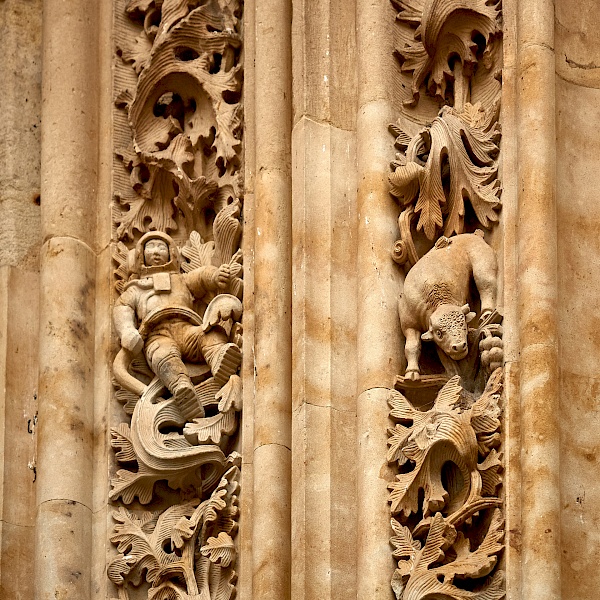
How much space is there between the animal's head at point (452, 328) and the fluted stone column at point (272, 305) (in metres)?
0.56

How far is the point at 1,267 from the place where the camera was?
31.3ft

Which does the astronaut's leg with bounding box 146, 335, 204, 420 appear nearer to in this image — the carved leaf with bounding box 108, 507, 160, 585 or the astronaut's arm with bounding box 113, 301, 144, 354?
the astronaut's arm with bounding box 113, 301, 144, 354

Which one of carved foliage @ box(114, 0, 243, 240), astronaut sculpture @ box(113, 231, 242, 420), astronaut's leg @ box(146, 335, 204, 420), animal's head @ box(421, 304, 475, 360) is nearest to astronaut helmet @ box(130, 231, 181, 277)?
astronaut sculpture @ box(113, 231, 242, 420)

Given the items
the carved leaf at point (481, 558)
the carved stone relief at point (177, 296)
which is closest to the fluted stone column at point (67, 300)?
the carved stone relief at point (177, 296)

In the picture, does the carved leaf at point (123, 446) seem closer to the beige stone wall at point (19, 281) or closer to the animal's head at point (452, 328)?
the beige stone wall at point (19, 281)

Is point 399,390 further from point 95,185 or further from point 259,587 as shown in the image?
point 95,185

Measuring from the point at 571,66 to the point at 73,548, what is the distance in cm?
218

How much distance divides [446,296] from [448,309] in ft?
0.20

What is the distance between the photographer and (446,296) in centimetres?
821

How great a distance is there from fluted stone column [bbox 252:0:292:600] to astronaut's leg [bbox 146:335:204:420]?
1.14ft

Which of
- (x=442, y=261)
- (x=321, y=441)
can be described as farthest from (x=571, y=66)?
(x=321, y=441)

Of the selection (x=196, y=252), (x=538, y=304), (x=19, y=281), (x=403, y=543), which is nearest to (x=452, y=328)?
(x=538, y=304)

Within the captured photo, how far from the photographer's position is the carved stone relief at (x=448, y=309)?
792 centimetres

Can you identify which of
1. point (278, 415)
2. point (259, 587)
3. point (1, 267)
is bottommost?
point (259, 587)
